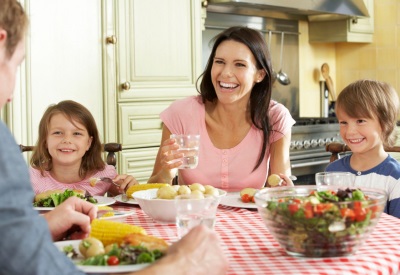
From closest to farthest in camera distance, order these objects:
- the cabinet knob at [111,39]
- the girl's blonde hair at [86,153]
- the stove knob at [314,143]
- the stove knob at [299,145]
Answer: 1. the girl's blonde hair at [86,153]
2. the cabinet knob at [111,39]
3. the stove knob at [299,145]
4. the stove knob at [314,143]

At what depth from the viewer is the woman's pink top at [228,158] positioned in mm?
2551

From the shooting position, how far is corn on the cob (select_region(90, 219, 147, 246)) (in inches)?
53.4

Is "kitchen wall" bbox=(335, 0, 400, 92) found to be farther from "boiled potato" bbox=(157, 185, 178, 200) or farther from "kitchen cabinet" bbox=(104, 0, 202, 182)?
"boiled potato" bbox=(157, 185, 178, 200)

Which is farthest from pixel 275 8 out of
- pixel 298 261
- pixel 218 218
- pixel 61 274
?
pixel 61 274

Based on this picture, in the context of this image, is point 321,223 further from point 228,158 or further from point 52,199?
point 228,158

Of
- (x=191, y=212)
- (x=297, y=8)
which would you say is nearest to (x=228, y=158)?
(x=191, y=212)

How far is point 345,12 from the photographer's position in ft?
15.7

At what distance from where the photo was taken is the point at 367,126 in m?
2.43

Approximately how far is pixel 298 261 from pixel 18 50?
663 millimetres

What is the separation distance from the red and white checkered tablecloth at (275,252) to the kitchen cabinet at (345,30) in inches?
136

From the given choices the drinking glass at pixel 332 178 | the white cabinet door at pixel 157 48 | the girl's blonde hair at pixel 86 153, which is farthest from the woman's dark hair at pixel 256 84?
the white cabinet door at pixel 157 48

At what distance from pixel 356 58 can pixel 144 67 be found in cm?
227

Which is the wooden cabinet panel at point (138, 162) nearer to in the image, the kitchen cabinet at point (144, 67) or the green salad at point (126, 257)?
the kitchen cabinet at point (144, 67)

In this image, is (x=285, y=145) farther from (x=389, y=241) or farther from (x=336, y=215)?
(x=336, y=215)
